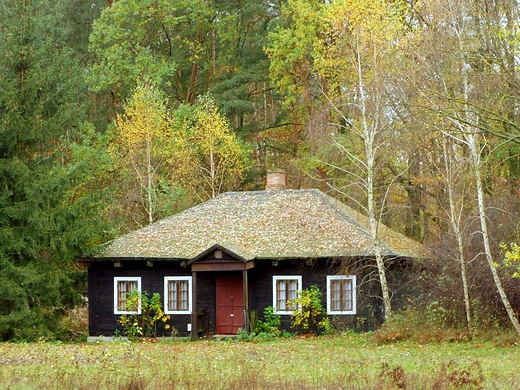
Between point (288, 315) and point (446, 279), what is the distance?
18.7 ft

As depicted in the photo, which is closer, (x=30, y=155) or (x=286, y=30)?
(x=30, y=155)

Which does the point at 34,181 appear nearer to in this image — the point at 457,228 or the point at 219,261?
the point at 219,261

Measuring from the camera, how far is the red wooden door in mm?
29281

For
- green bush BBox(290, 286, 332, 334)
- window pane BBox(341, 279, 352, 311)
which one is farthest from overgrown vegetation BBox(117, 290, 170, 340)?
window pane BBox(341, 279, 352, 311)

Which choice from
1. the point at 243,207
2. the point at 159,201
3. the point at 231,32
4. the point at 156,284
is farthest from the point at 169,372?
the point at 231,32

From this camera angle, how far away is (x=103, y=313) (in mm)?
29859

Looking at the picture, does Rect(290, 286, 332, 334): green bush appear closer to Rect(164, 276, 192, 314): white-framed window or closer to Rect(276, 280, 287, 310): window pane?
Rect(276, 280, 287, 310): window pane

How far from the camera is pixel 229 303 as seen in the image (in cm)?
2947

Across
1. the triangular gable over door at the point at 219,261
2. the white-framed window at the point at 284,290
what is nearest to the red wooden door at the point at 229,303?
the white-framed window at the point at 284,290

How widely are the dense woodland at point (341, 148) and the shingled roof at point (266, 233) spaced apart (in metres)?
1.11

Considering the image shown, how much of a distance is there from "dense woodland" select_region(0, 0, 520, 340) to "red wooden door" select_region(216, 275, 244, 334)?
4.48 meters

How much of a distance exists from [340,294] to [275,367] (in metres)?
11.5

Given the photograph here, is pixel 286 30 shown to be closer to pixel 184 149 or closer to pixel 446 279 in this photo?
pixel 184 149

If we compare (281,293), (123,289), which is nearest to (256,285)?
(281,293)
